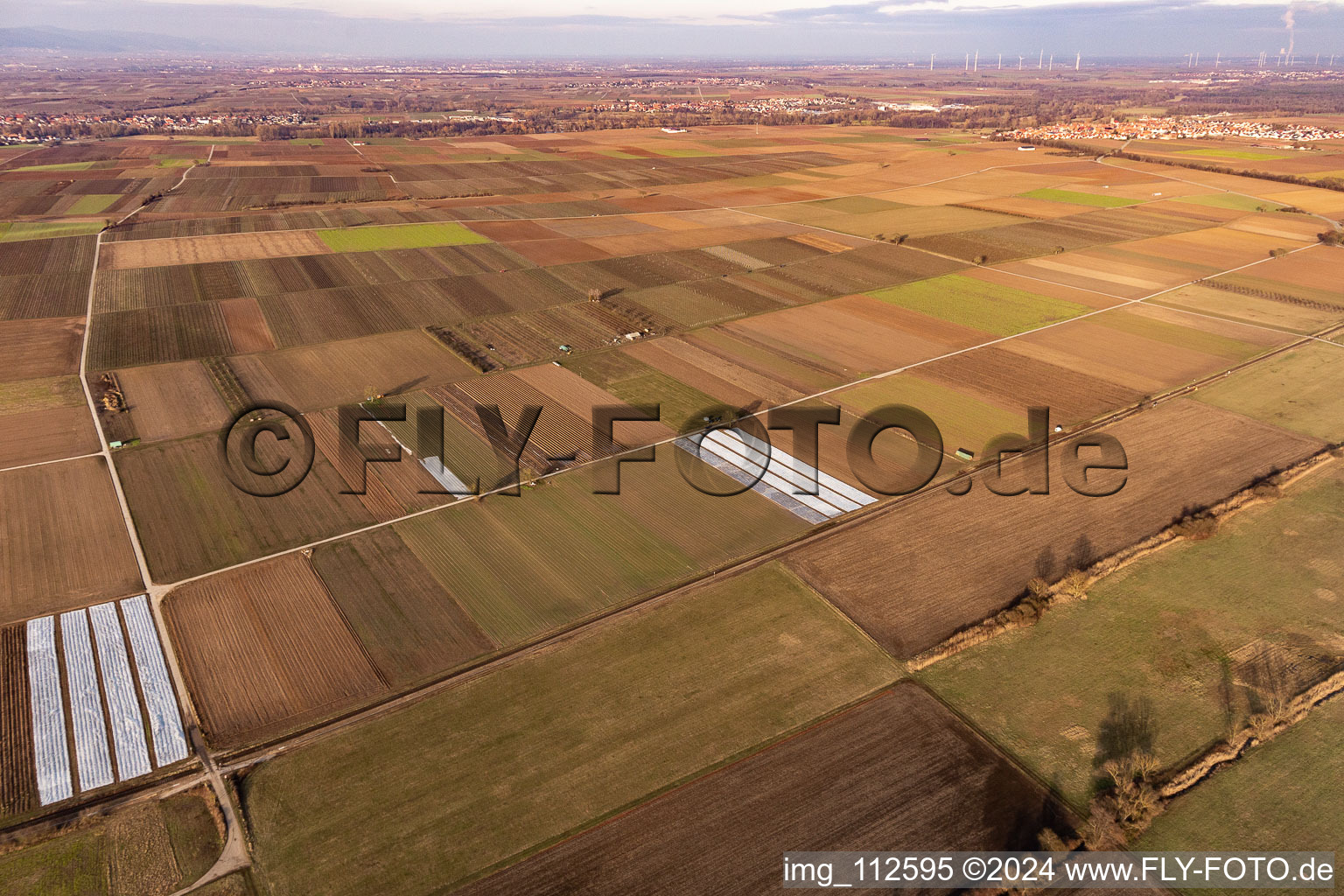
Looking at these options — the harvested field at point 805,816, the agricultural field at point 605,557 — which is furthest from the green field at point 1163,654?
the harvested field at point 805,816

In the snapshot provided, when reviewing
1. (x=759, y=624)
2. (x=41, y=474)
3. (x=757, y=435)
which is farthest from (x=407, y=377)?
(x=759, y=624)

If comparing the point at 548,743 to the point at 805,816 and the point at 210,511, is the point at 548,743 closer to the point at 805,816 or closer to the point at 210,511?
the point at 805,816

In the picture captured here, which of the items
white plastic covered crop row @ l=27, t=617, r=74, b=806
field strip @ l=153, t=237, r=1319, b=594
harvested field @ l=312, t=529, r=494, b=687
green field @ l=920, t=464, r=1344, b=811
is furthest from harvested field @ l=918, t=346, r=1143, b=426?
white plastic covered crop row @ l=27, t=617, r=74, b=806

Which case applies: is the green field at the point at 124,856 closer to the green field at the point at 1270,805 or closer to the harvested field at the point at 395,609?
the harvested field at the point at 395,609

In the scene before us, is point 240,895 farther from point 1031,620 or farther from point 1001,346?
point 1001,346

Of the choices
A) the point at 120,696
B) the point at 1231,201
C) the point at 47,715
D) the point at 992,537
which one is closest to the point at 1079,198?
the point at 1231,201

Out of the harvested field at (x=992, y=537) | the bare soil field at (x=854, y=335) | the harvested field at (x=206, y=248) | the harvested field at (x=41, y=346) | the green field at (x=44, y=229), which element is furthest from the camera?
the green field at (x=44, y=229)

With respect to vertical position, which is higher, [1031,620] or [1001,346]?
[1001,346]
